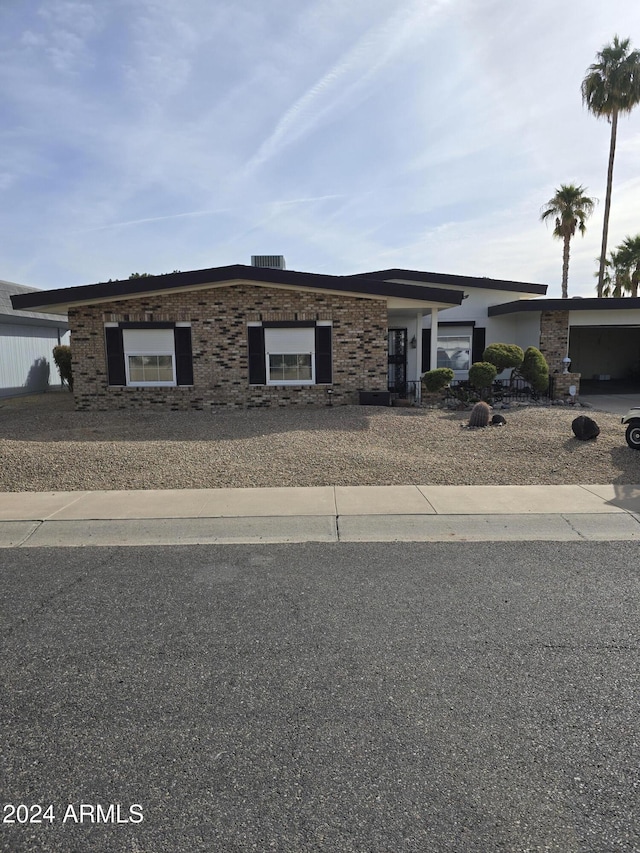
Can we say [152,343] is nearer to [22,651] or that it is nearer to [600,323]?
[22,651]

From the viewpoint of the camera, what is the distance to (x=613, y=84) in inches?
1126

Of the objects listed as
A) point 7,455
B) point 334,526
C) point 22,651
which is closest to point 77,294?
point 7,455

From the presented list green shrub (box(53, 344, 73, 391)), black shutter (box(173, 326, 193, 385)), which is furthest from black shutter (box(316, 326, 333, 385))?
green shrub (box(53, 344, 73, 391))

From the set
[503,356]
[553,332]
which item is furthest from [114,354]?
[553,332]

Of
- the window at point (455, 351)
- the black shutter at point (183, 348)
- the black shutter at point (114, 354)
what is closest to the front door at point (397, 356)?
the window at point (455, 351)

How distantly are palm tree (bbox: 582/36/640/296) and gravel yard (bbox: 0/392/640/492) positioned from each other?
915 inches

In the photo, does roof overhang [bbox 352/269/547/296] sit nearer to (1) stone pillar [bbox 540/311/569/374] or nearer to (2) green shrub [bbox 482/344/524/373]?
(1) stone pillar [bbox 540/311/569/374]

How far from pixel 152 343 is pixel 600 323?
50.0ft

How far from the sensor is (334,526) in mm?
6316

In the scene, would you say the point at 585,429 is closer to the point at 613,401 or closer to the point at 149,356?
the point at 613,401

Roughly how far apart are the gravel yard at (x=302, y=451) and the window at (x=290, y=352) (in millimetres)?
1512

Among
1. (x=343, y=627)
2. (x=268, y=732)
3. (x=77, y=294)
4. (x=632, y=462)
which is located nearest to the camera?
(x=268, y=732)

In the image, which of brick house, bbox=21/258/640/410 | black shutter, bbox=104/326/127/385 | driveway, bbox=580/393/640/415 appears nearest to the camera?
brick house, bbox=21/258/640/410

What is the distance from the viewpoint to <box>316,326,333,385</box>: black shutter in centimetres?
1482
